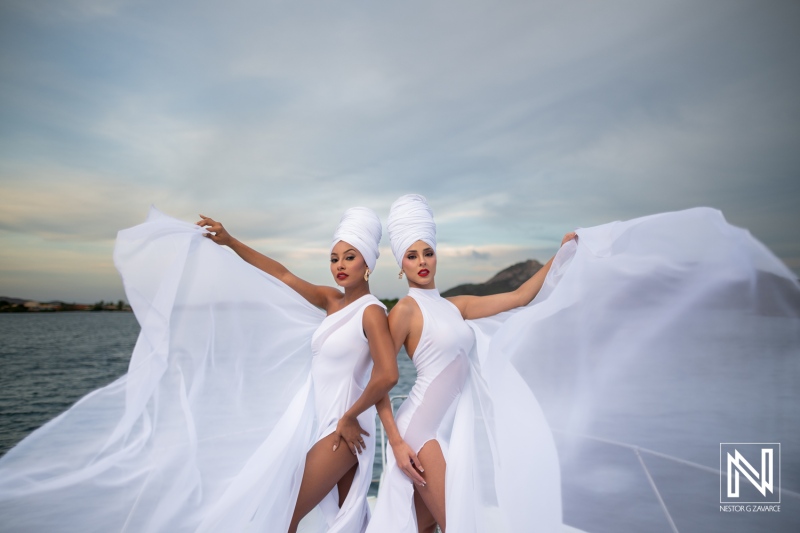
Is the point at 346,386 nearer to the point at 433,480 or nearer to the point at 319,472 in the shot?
the point at 319,472

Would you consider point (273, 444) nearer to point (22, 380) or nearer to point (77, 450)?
point (77, 450)


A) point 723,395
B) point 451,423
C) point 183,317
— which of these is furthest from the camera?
point 183,317

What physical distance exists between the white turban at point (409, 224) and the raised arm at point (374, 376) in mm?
350

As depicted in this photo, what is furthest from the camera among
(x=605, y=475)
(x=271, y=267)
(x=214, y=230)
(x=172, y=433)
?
(x=271, y=267)

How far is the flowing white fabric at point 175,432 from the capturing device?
2.86 m

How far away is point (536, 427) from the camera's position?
8.08 feet

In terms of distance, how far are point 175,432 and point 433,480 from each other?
4.54ft

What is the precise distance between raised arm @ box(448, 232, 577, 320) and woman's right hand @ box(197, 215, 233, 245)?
139 centimetres

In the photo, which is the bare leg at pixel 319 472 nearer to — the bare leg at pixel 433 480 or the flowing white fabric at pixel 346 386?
the flowing white fabric at pixel 346 386

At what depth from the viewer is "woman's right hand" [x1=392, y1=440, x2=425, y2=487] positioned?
2.71 m

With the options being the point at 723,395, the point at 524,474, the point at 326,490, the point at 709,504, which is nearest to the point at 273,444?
the point at 326,490

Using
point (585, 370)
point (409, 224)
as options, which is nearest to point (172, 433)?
point (409, 224)

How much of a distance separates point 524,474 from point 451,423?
57 cm

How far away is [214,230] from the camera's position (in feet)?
11.0
